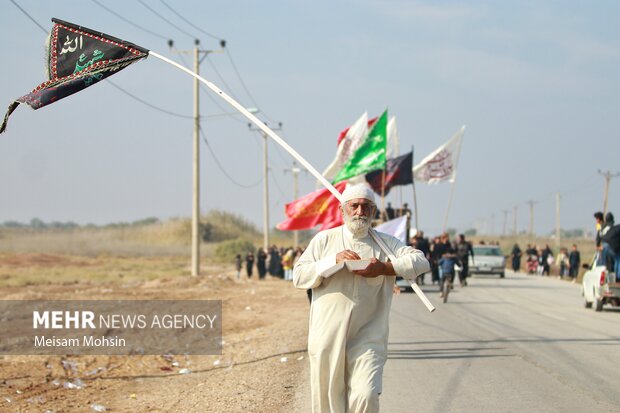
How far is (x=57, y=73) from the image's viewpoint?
1042 centimetres

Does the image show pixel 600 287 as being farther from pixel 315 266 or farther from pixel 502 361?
pixel 315 266

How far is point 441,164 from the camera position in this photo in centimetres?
3256

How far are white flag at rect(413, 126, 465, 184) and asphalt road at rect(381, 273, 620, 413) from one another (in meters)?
10.2

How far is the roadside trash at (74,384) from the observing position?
11.9 meters

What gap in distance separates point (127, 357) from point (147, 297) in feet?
47.0

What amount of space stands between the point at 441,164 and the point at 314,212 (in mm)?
13962

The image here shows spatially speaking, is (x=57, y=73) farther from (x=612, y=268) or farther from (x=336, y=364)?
(x=612, y=268)

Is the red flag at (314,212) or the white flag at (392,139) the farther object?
the white flag at (392,139)

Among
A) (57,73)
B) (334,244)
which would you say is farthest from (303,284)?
(57,73)

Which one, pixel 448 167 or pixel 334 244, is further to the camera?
pixel 448 167

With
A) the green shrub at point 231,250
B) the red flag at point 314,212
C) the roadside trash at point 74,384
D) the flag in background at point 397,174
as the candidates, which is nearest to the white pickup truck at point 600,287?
the red flag at point 314,212

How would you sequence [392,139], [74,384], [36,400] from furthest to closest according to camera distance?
[392,139]
[74,384]
[36,400]

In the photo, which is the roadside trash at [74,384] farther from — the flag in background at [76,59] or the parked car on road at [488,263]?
the parked car on road at [488,263]
